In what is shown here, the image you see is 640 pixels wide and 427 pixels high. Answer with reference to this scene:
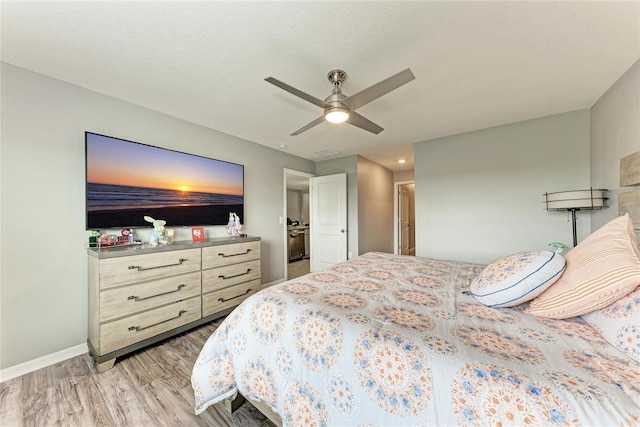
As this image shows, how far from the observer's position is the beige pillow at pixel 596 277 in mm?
887

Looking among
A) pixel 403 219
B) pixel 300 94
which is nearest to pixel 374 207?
pixel 403 219

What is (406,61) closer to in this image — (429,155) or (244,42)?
(244,42)

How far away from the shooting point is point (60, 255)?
1938 mm

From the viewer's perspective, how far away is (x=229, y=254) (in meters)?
2.67

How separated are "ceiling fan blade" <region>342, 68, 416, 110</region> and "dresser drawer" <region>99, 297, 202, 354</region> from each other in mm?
2457

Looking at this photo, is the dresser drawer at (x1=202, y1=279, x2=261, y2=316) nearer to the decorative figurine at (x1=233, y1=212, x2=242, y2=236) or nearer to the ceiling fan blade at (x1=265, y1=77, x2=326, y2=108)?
the decorative figurine at (x1=233, y1=212, x2=242, y2=236)

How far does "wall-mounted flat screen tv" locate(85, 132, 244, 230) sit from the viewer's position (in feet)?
6.85

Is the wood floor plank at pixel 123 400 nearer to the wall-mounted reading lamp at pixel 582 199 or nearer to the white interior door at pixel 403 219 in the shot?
the wall-mounted reading lamp at pixel 582 199

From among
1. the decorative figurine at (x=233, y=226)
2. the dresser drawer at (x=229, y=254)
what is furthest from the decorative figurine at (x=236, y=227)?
the dresser drawer at (x=229, y=254)

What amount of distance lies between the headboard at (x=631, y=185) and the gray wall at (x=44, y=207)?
4.49 m

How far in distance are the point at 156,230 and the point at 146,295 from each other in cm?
66

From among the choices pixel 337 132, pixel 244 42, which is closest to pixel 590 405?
pixel 244 42

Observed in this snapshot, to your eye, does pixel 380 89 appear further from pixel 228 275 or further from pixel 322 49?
pixel 228 275

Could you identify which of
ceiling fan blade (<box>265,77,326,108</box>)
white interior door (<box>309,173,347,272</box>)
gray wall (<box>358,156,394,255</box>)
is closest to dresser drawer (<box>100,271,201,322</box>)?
ceiling fan blade (<box>265,77,326,108</box>)
